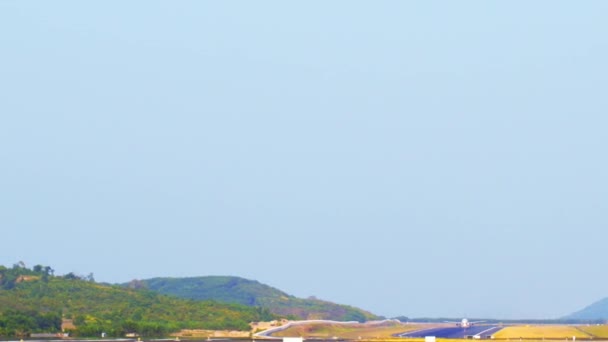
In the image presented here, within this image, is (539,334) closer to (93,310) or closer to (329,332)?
(329,332)

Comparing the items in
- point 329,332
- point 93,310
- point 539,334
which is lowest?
point 539,334

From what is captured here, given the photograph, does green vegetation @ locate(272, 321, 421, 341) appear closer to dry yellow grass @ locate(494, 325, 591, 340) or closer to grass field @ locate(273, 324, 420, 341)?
grass field @ locate(273, 324, 420, 341)

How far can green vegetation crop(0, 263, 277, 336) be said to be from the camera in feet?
386

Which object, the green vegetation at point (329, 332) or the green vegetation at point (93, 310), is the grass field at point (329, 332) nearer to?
the green vegetation at point (329, 332)

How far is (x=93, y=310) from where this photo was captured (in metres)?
141

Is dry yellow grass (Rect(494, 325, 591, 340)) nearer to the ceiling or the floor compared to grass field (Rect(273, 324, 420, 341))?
nearer to the floor

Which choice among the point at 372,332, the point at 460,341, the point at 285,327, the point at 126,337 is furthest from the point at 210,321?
the point at 460,341

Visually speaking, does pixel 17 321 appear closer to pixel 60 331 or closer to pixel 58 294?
pixel 60 331

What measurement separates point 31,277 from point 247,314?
33.9 m

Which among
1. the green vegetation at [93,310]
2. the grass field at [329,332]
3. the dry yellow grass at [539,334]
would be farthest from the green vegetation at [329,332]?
the dry yellow grass at [539,334]

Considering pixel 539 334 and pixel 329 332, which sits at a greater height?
pixel 329 332

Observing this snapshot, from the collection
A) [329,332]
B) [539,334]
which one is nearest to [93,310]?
[329,332]

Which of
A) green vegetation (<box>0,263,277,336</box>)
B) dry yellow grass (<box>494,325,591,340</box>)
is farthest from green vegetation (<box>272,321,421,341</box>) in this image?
dry yellow grass (<box>494,325,591,340</box>)

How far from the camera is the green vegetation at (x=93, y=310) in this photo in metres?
118
